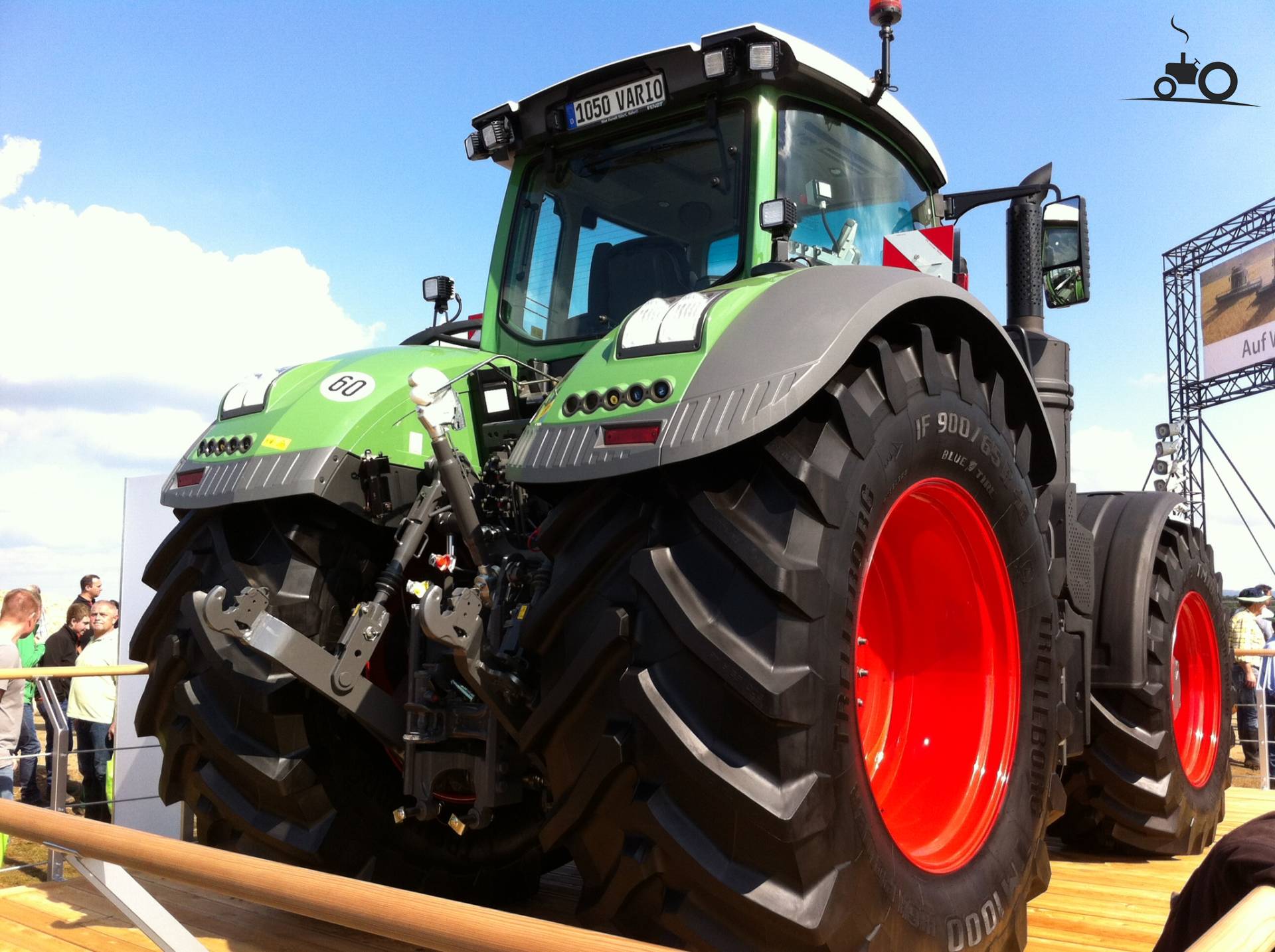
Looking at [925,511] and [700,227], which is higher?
[700,227]

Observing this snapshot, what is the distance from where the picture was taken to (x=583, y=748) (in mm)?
2051

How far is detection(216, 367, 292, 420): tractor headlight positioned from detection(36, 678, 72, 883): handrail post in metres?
1.89

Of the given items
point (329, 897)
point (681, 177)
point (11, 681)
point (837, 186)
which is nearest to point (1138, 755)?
point (837, 186)

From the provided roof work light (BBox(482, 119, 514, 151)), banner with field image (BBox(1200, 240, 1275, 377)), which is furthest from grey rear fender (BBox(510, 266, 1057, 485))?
banner with field image (BBox(1200, 240, 1275, 377))

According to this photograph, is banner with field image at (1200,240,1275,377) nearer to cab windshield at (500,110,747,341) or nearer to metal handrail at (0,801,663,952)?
cab windshield at (500,110,747,341)

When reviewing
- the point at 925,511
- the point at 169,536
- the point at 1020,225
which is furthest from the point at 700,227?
the point at 169,536

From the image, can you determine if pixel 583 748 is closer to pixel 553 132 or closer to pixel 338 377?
pixel 338 377

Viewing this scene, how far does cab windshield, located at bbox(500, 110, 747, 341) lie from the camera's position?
10.6ft

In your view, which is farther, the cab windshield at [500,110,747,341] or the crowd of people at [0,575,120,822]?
the crowd of people at [0,575,120,822]

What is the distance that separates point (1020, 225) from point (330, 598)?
2756 mm

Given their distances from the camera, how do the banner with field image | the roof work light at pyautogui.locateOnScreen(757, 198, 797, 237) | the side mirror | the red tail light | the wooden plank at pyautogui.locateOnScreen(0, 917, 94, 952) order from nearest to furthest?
the red tail light → the roof work light at pyautogui.locateOnScreen(757, 198, 797, 237) → the wooden plank at pyautogui.locateOnScreen(0, 917, 94, 952) → the side mirror → the banner with field image

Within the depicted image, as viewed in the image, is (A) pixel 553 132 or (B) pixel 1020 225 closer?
(A) pixel 553 132

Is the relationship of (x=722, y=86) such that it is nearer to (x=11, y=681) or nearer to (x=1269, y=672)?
(x=11, y=681)

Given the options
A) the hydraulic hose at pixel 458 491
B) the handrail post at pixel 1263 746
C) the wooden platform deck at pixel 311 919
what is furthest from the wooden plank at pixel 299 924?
the handrail post at pixel 1263 746
